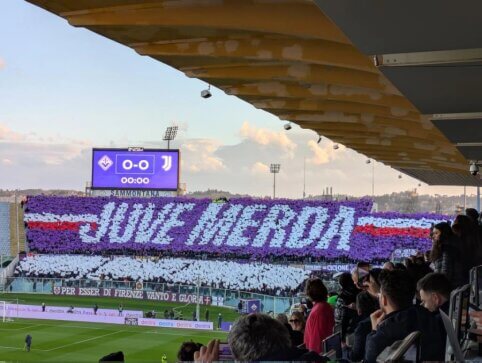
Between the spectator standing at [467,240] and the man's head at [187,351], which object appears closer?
the man's head at [187,351]

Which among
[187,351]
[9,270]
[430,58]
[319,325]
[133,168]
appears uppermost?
[133,168]

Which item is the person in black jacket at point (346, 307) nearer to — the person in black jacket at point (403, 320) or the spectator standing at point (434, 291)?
the spectator standing at point (434, 291)

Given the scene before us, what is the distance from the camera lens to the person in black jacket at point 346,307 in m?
4.98

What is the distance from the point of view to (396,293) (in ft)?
10.4

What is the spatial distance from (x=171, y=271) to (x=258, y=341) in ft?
124

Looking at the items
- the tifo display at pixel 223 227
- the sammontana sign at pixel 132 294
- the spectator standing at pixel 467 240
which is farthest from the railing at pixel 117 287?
the spectator standing at pixel 467 240

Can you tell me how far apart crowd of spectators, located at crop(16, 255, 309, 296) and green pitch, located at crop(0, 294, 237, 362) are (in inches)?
177

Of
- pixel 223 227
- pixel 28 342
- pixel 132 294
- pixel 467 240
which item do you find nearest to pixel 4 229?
pixel 223 227

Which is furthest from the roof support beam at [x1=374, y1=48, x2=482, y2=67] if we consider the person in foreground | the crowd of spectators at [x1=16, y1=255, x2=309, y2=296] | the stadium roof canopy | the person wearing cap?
the crowd of spectators at [x1=16, y1=255, x2=309, y2=296]

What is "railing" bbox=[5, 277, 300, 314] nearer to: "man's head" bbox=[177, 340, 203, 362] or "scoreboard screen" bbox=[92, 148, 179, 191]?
"scoreboard screen" bbox=[92, 148, 179, 191]

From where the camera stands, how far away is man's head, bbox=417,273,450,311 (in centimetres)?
374

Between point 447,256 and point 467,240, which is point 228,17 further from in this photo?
point 467,240

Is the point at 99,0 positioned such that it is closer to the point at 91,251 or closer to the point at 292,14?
the point at 292,14

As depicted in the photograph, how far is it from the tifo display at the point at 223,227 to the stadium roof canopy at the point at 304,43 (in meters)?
33.8
